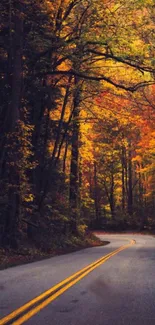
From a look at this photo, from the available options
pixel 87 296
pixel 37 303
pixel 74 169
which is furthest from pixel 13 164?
pixel 74 169

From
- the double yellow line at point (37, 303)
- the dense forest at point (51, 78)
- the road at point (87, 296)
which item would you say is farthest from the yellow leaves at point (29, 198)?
the double yellow line at point (37, 303)

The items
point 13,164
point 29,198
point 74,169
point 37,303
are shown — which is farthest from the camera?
point 74,169

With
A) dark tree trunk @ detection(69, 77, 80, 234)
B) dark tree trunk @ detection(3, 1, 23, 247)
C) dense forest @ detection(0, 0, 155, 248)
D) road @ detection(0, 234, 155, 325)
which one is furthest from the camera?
dark tree trunk @ detection(69, 77, 80, 234)

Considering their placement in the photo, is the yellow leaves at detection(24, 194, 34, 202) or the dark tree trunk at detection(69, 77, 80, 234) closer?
the yellow leaves at detection(24, 194, 34, 202)

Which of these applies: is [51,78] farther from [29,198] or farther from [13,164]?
[29,198]

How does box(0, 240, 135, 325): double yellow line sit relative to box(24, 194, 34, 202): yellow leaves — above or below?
below

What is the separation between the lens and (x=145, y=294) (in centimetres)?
713

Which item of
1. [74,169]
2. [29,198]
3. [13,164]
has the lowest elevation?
[29,198]

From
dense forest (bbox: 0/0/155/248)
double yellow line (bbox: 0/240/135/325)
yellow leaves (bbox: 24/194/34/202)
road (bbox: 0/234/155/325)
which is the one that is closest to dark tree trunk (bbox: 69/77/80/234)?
dense forest (bbox: 0/0/155/248)

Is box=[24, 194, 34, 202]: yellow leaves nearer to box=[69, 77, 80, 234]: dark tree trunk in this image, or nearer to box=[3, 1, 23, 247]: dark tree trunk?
box=[3, 1, 23, 247]: dark tree trunk

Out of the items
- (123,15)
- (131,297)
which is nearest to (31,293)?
(131,297)

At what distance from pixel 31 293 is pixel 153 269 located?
5.30 metres

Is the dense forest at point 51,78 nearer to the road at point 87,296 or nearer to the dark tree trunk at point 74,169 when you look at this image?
the dark tree trunk at point 74,169

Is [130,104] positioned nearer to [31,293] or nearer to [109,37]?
[109,37]
